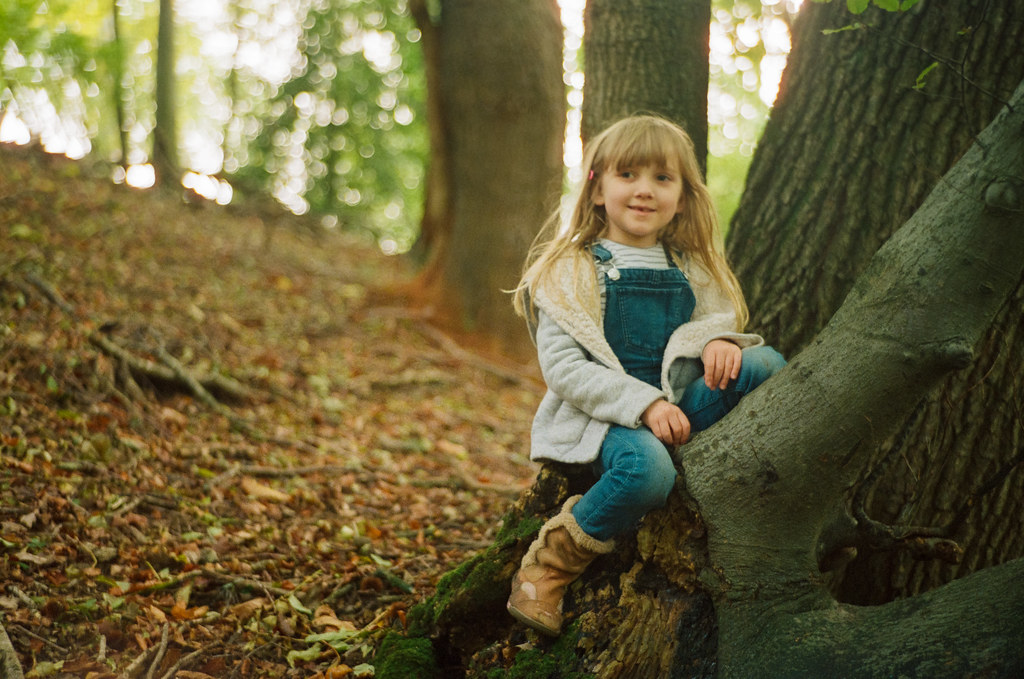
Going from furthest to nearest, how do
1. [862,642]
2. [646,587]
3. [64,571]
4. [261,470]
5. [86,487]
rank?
[261,470] < [86,487] < [64,571] < [646,587] < [862,642]

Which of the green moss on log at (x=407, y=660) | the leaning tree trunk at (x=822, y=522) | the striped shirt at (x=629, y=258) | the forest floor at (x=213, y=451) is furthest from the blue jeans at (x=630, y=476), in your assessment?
the forest floor at (x=213, y=451)

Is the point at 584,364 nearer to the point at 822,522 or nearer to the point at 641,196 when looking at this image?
the point at 641,196

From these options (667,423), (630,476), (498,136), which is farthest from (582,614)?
(498,136)

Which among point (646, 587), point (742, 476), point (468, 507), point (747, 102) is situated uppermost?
point (747, 102)

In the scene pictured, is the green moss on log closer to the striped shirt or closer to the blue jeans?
the blue jeans

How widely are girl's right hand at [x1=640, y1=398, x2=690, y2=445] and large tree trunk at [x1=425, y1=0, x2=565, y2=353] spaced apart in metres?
5.67

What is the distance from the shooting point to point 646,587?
7.86 feet

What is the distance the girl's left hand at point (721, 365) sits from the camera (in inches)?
99.8

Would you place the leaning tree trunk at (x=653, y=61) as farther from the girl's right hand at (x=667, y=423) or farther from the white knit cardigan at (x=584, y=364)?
the girl's right hand at (x=667, y=423)

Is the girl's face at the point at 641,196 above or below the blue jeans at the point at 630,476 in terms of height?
above

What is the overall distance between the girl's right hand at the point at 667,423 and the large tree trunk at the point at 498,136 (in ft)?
18.6

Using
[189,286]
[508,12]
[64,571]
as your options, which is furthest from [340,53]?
[64,571]

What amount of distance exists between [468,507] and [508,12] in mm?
5678

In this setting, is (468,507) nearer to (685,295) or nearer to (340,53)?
Answer: (685,295)
